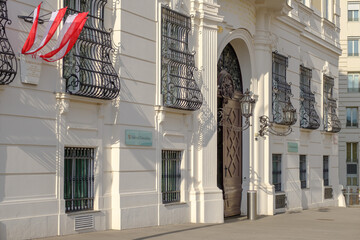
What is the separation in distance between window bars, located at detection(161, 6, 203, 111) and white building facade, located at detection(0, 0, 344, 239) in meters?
0.04

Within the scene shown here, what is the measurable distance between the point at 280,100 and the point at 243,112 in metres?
4.27

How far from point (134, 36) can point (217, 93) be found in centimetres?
533

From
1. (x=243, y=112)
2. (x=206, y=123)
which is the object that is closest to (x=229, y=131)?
(x=243, y=112)

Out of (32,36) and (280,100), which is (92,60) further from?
(280,100)

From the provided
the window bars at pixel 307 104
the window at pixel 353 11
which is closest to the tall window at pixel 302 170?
the window bars at pixel 307 104

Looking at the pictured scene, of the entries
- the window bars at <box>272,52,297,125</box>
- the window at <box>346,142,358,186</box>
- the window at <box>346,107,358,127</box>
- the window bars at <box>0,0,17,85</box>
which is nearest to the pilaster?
the window bars at <box>272,52,297,125</box>

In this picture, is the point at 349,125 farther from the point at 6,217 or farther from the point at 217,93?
the point at 6,217

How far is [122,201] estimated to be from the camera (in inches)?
583

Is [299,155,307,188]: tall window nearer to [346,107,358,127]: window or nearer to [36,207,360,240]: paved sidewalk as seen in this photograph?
[36,207,360,240]: paved sidewalk

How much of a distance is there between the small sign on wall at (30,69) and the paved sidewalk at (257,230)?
2905 millimetres

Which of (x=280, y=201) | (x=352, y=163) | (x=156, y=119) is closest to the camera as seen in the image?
(x=156, y=119)

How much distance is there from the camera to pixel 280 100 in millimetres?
23922

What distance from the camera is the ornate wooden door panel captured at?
20672 millimetres

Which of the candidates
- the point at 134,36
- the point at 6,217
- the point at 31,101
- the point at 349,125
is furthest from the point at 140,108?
the point at 349,125
